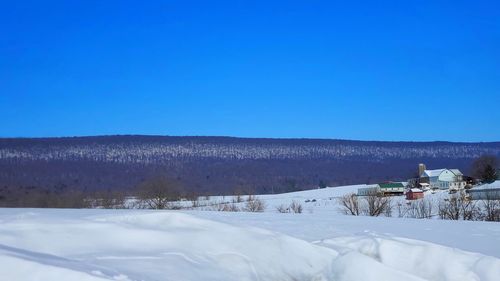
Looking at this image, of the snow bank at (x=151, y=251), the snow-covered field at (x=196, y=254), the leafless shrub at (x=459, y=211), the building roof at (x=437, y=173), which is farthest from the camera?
the building roof at (x=437, y=173)

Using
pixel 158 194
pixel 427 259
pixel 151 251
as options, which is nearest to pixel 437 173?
pixel 158 194

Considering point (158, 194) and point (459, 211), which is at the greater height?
point (158, 194)

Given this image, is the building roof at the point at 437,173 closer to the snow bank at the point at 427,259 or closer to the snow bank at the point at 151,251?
the snow bank at the point at 427,259

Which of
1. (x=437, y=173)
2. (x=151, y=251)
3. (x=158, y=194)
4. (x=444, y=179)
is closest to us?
(x=151, y=251)

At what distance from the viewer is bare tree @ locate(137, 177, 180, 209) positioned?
57600 millimetres

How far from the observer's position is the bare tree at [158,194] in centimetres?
5760

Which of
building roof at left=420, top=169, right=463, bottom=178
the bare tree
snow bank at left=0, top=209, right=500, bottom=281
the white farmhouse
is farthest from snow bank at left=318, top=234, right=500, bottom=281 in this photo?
building roof at left=420, top=169, right=463, bottom=178

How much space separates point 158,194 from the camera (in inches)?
2362

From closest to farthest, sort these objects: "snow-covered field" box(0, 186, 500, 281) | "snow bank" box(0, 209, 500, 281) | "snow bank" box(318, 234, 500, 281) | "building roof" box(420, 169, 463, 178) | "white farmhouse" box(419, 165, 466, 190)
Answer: "snow-covered field" box(0, 186, 500, 281)
"snow bank" box(0, 209, 500, 281)
"snow bank" box(318, 234, 500, 281)
"white farmhouse" box(419, 165, 466, 190)
"building roof" box(420, 169, 463, 178)

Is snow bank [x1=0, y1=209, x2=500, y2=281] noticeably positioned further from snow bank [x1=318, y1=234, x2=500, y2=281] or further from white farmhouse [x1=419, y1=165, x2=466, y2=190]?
white farmhouse [x1=419, y1=165, x2=466, y2=190]

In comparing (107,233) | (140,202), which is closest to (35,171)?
(140,202)

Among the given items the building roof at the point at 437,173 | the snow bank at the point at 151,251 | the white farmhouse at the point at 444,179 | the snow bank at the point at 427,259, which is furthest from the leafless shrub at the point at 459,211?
the building roof at the point at 437,173

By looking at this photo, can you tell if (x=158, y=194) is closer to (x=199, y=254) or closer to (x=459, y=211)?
(x=459, y=211)

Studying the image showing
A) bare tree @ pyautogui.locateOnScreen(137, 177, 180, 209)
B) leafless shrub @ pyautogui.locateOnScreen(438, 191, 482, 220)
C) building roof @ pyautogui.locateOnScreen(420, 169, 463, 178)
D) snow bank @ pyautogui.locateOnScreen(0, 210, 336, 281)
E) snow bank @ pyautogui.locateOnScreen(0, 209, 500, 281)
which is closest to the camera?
snow bank @ pyautogui.locateOnScreen(0, 210, 336, 281)
